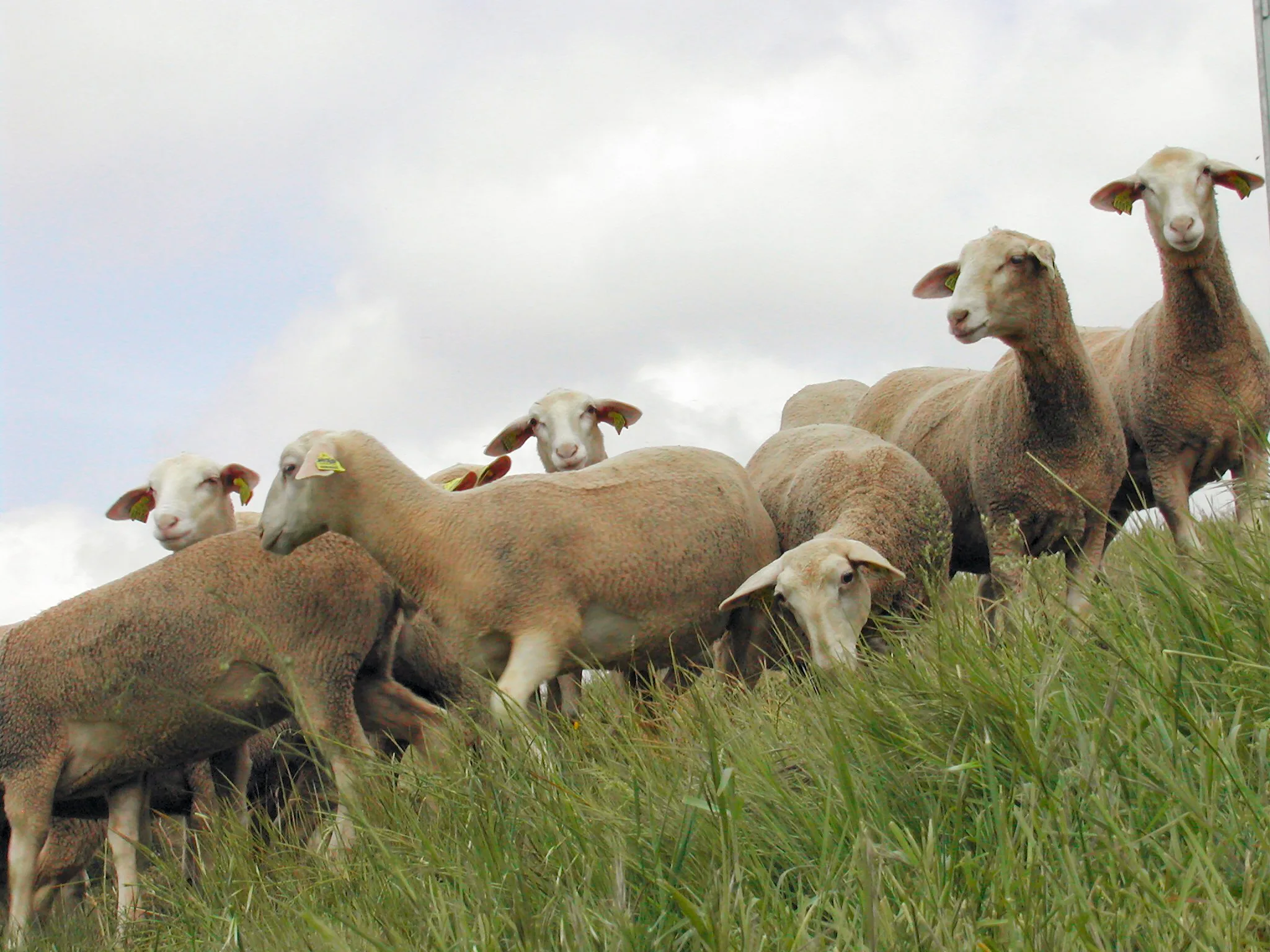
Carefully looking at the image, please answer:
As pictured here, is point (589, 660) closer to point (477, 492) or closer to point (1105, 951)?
point (477, 492)

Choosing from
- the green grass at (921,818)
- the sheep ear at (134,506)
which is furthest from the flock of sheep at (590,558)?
the green grass at (921,818)

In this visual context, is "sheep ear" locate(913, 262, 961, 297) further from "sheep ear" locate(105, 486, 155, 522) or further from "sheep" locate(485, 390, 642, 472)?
"sheep ear" locate(105, 486, 155, 522)

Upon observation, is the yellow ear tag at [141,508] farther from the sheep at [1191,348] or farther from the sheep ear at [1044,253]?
the sheep at [1191,348]

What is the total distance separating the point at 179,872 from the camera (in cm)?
425

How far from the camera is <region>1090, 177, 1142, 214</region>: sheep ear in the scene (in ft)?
20.4

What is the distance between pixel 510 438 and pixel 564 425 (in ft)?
1.12

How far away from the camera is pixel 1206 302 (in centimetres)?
616

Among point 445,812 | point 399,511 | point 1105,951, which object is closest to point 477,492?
point 399,511

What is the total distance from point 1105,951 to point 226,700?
174 inches

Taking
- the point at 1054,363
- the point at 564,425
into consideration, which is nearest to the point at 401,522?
the point at 564,425

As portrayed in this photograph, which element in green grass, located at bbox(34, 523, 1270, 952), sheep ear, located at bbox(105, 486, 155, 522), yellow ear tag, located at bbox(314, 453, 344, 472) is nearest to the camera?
green grass, located at bbox(34, 523, 1270, 952)

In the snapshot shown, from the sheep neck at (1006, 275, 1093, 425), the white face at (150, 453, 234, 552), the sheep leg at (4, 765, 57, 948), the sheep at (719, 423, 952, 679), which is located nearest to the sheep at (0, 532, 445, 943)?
the sheep leg at (4, 765, 57, 948)

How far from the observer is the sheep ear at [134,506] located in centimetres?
707

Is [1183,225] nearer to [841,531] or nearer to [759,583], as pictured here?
[841,531]
